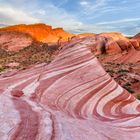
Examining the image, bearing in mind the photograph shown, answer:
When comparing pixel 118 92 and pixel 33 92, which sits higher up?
pixel 33 92

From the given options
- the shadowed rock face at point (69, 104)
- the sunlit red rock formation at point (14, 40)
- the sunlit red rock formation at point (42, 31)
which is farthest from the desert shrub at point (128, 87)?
the sunlit red rock formation at point (42, 31)

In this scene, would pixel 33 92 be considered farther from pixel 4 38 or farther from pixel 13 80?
pixel 4 38

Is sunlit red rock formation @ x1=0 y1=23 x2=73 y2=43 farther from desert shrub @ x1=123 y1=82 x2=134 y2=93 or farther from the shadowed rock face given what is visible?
the shadowed rock face

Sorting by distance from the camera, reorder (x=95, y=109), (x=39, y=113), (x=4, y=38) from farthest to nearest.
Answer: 1. (x=4, y=38)
2. (x=95, y=109)
3. (x=39, y=113)

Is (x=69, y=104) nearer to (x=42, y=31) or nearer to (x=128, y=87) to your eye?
(x=128, y=87)

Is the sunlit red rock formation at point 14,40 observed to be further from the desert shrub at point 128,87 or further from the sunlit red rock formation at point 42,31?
the desert shrub at point 128,87

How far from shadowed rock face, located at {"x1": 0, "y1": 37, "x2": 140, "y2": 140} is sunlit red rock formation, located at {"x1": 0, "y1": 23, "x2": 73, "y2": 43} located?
139572 mm

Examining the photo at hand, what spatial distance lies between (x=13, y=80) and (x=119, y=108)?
14.0 feet

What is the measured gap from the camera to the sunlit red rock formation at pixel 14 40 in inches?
5161

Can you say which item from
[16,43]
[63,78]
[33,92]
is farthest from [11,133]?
[16,43]

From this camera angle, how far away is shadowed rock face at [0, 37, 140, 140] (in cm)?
634

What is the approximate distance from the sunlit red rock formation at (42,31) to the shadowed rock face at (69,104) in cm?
13957

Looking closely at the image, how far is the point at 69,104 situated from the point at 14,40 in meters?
135

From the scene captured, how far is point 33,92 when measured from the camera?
10148mm
